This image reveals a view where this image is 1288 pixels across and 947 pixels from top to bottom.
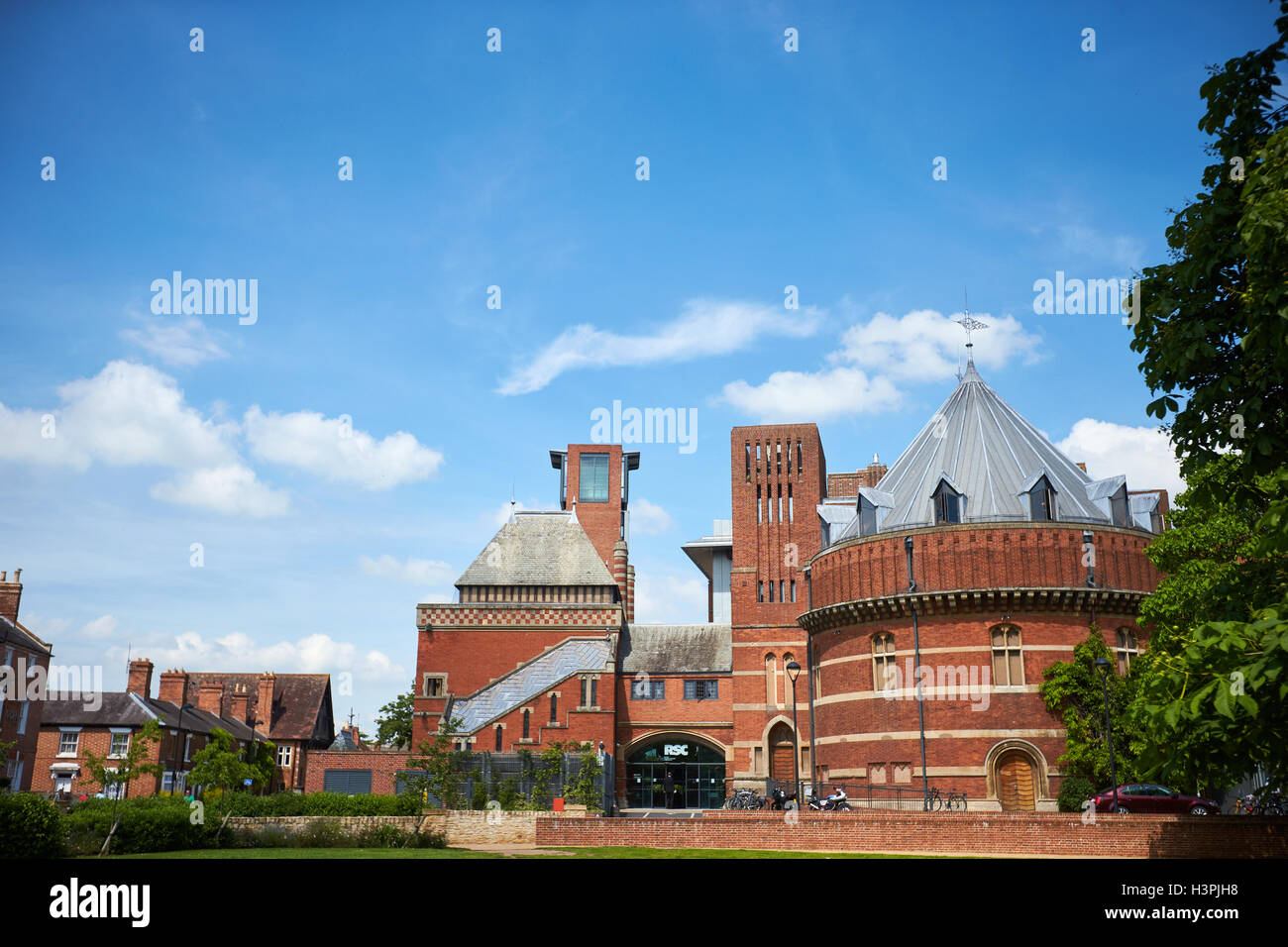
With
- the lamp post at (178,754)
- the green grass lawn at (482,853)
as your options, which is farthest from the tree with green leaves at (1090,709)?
the lamp post at (178,754)

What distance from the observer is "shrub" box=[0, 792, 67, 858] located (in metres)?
18.2

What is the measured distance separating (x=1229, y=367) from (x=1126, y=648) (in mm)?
26338

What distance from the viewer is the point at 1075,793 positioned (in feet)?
107

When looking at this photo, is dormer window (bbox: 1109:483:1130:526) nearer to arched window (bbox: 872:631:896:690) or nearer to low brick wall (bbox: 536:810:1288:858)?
arched window (bbox: 872:631:896:690)

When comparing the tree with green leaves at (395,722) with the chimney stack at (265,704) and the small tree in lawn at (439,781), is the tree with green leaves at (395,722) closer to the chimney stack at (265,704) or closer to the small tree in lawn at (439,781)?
the chimney stack at (265,704)

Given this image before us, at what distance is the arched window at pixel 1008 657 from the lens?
3591 centimetres

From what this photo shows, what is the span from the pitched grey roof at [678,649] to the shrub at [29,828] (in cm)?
3467

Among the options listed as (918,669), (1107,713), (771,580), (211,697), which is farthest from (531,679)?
(1107,713)

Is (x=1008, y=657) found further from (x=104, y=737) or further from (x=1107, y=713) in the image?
(x=104, y=737)

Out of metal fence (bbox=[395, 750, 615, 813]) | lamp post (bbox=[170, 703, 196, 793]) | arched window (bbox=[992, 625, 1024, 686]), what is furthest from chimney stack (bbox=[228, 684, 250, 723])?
arched window (bbox=[992, 625, 1024, 686])

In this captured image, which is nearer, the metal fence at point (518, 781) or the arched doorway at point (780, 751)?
the metal fence at point (518, 781)

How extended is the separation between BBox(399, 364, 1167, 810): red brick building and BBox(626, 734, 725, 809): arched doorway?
10 centimetres
